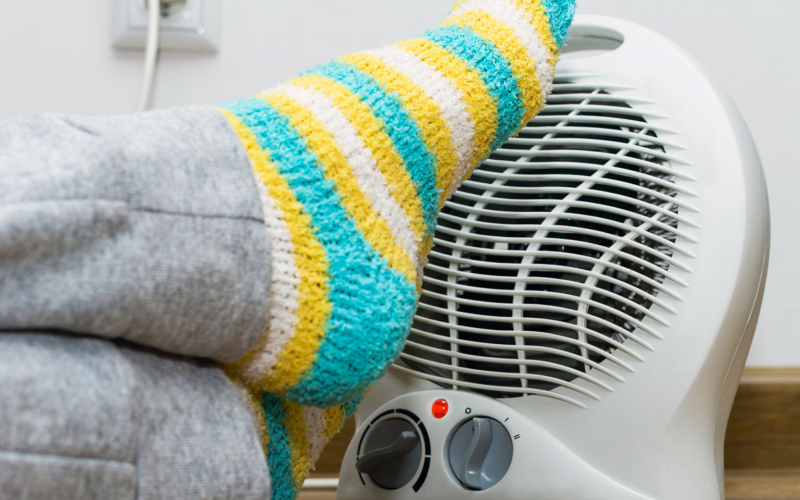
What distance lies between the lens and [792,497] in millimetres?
579

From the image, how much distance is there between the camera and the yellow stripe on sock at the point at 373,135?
0.97 ft

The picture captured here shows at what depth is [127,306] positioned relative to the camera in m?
0.20

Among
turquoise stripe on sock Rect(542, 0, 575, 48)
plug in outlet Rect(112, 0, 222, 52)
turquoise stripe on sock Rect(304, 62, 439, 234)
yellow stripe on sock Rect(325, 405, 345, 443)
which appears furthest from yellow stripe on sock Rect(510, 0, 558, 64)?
plug in outlet Rect(112, 0, 222, 52)

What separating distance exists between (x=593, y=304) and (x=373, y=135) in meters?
0.21

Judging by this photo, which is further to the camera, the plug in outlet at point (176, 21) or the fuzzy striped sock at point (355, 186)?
the plug in outlet at point (176, 21)

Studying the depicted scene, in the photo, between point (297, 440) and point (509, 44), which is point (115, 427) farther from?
point (509, 44)

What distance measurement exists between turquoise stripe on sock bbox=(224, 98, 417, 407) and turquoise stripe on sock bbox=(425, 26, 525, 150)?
4.9 inches

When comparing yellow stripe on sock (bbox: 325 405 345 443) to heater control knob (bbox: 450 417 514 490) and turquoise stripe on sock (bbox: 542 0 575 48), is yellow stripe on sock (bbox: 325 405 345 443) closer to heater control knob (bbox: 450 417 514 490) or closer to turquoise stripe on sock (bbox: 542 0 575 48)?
heater control knob (bbox: 450 417 514 490)

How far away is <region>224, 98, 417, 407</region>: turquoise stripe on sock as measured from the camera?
0.86 feet

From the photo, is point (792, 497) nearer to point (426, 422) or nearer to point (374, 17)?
point (426, 422)

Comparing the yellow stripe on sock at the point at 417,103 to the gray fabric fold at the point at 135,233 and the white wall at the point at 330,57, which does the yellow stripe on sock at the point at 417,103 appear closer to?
the gray fabric fold at the point at 135,233

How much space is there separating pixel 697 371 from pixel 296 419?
0.88 ft

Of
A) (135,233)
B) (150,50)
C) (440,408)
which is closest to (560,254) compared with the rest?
(440,408)

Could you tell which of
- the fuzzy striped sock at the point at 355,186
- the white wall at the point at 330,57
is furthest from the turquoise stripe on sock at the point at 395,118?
the white wall at the point at 330,57
